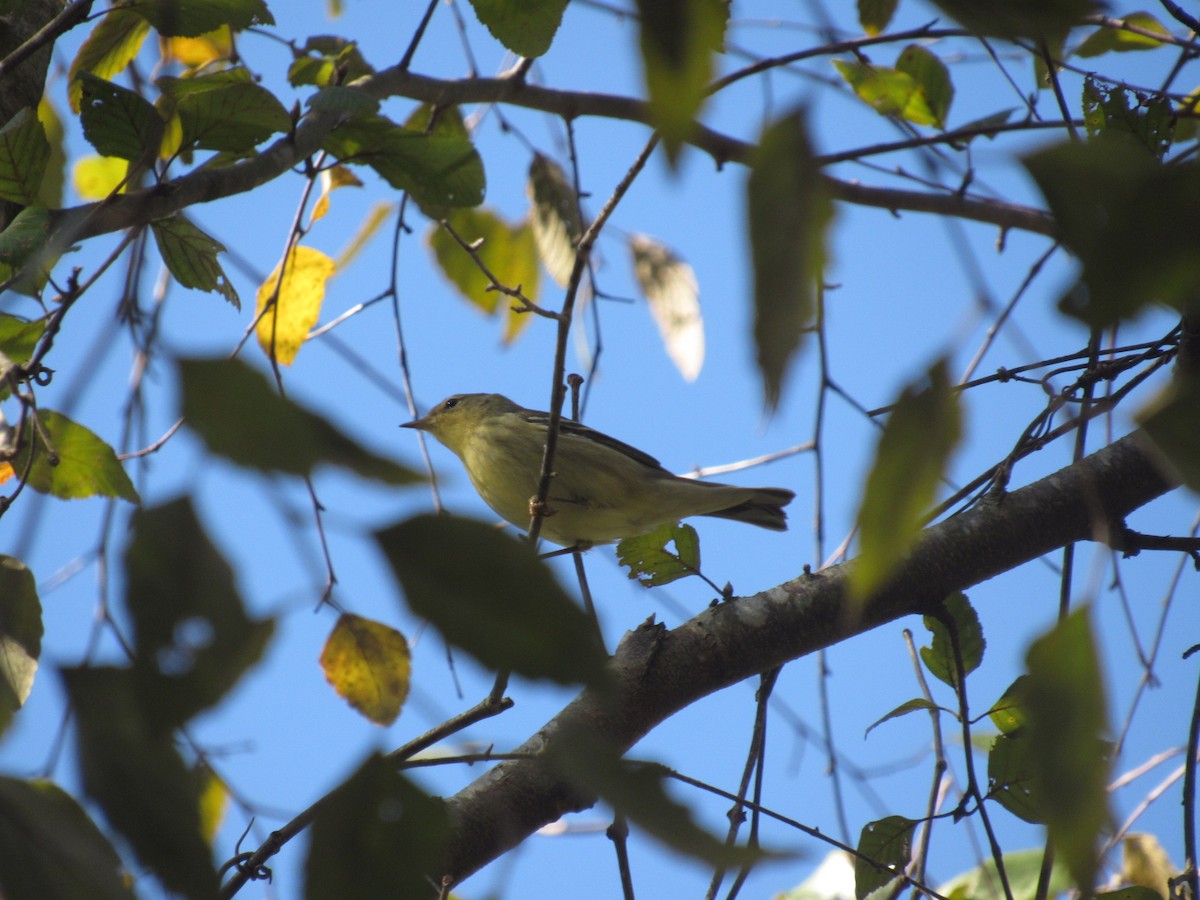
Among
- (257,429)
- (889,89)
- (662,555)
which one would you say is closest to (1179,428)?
(257,429)

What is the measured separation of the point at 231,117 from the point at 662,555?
150 cm

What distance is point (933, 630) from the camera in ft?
7.95

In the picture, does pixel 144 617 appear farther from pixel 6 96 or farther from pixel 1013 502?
pixel 6 96

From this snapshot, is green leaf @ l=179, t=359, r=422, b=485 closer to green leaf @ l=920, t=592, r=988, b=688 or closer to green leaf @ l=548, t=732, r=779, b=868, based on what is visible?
green leaf @ l=548, t=732, r=779, b=868

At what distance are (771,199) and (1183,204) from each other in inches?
12.5

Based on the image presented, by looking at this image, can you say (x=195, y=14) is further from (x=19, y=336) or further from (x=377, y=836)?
(x=377, y=836)

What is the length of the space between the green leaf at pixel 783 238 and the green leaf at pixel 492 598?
277 millimetres

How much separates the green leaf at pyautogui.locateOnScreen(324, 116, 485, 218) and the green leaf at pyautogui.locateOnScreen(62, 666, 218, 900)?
1.41 m

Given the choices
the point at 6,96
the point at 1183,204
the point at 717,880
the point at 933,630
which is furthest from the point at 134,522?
the point at 6,96

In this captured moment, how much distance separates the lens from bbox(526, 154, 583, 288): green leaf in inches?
172

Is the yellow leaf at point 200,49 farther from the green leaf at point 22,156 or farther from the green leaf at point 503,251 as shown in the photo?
the green leaf at point 22,156

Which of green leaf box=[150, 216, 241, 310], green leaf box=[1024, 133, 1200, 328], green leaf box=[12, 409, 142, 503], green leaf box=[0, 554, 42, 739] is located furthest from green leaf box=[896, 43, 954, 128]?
green leaf box=[0, 554, 42, 739]

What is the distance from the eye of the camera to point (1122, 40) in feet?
11.0

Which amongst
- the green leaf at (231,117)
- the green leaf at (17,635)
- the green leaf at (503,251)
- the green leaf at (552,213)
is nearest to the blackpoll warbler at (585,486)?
the green leaf at (503,251)
